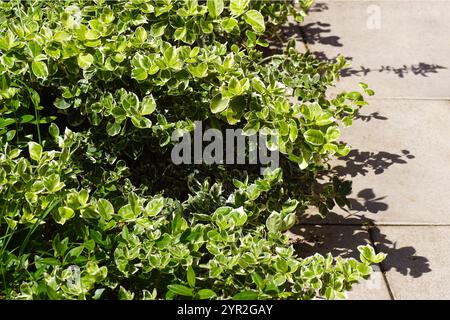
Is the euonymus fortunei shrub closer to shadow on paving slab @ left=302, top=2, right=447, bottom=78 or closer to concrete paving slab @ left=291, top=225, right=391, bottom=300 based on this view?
concrete paving slab @ left=291, top=225, right=391, bottom=300

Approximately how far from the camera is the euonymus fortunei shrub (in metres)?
2.99

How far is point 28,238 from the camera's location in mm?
3035

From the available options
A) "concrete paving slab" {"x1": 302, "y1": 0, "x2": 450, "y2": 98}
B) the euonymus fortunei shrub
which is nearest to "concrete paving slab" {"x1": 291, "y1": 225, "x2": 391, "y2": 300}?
the euonymus fortunei shrub

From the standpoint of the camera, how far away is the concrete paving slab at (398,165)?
396 centimetres

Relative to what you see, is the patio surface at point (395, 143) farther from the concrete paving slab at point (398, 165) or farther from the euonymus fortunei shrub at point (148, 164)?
the euonymus fortunei shrub at point (148, 164)

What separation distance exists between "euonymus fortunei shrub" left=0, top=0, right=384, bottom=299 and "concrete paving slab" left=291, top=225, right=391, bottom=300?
172 mm

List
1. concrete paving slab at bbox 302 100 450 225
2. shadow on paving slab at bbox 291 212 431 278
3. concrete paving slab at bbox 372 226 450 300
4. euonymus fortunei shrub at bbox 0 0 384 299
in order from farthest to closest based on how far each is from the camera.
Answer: concrete paving slab at bbox 302 100 450 225 < shadow on paving slab at bbox 291 212 431 278 < concrete paving slab at bbox 372 226 450 300 < euonymus fortunei shrub at bbox 0 0 384 299

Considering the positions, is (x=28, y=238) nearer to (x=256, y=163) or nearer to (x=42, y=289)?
(x=42, y=289)

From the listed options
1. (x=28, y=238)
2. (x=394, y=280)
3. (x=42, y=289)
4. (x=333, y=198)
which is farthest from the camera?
(x=333, y=198)

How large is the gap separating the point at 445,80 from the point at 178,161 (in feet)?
7.41

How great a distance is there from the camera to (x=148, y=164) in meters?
3.77

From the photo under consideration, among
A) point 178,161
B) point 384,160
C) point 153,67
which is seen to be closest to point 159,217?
point 178,161

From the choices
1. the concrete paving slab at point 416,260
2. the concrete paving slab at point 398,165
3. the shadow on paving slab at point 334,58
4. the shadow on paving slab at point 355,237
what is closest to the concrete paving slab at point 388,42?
the shadow on paving slab at point 334,58

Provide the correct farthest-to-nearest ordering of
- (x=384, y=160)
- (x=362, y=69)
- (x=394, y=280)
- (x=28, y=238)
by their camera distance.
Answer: (x=362, y=69) < (x=384, y=160) < (x=394, y=280) < (x=28, y=238)
